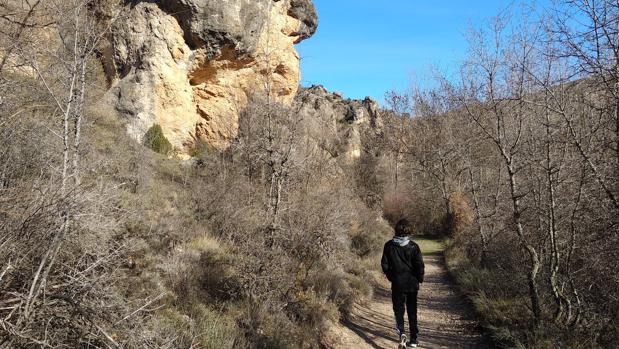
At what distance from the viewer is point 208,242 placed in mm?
9148

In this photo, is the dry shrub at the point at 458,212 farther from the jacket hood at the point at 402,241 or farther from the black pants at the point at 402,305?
the jacket hood at the point at 402,241

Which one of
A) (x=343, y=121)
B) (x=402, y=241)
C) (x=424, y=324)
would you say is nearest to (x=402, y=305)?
(x=402, y=241)

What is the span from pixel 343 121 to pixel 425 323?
36.6 meters

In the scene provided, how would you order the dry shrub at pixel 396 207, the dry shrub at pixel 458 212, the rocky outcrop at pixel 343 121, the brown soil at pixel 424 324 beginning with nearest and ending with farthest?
the brown soil at pixel 424 324
the dry shrub at pixel 458 212
the rocky outcrop at pixel 343 121
the dry shrub at pixel 396 207

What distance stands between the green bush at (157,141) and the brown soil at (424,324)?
1239 cm

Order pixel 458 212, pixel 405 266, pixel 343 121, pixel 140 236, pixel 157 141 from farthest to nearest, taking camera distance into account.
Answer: pixel 343 121 → pixel 458 212 → pixel 157 141 → pixel 140 236 → pixel 405 266

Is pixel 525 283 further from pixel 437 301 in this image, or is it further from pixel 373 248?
pixel 373 248

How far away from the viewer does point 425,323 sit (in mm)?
8773

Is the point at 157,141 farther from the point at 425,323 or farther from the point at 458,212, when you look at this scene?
the point at 458,212

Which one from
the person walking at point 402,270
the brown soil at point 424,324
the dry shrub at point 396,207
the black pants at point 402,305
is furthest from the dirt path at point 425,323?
the dry shrub at point 396,207

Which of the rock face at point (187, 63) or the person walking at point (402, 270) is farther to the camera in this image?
the rock face at point (187, 63)

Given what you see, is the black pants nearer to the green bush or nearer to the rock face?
the rock face

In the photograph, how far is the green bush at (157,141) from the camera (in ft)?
64.2

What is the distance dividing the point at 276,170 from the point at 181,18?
16.3 metres
